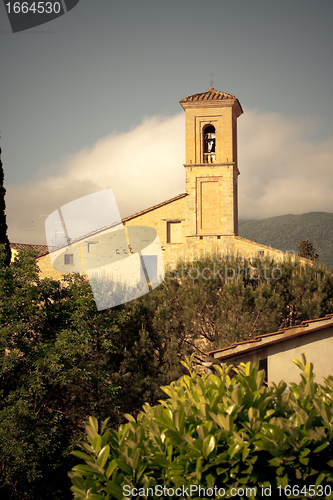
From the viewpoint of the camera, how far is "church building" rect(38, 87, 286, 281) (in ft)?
82.1

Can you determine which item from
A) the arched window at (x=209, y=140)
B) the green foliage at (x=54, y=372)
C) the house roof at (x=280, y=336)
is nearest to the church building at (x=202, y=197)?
the arched window at (x=209, y=140)

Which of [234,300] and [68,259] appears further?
[68,259]

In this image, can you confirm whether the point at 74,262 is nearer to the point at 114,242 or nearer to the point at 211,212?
the point at 114,242

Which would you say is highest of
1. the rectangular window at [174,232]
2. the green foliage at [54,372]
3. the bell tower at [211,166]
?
the bell tower at [211,166]

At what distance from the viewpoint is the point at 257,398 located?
12.1ft

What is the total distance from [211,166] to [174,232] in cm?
454

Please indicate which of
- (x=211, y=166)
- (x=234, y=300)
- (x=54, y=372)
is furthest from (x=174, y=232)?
(x=54, y=372)

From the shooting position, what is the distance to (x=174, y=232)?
25266mm

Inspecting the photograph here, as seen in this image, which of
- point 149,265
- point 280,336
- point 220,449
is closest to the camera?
point 220,449

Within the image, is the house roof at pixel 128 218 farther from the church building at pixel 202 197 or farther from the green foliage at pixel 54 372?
the green foliage at pixel 54 372

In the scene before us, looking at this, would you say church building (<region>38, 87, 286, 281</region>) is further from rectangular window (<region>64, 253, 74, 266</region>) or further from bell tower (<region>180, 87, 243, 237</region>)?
rectangular window (<region>64, 253, 74, 266</region>)

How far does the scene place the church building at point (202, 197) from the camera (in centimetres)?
2503

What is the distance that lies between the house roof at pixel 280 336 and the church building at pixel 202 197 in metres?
16.5

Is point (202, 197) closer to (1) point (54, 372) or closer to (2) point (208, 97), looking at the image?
(2) point (208, 97)
